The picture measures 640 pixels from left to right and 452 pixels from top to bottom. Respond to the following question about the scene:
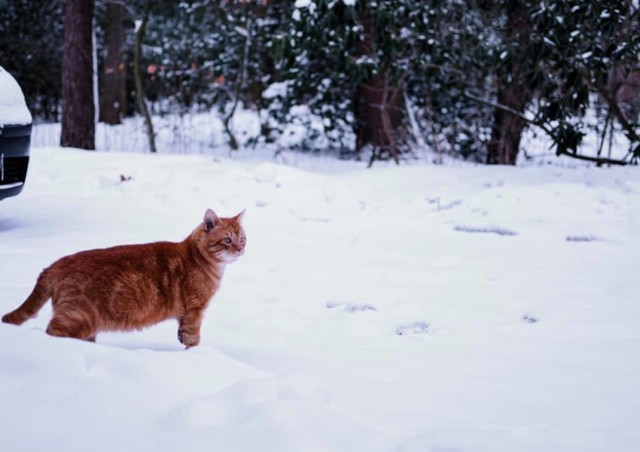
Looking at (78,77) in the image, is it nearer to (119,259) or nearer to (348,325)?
(348,325)

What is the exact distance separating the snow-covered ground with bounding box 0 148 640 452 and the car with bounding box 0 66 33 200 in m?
0.56

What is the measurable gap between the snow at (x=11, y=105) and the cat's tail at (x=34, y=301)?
3.58m

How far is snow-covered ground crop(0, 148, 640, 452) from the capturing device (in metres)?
2.38

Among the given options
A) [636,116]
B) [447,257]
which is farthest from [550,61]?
[447,257]

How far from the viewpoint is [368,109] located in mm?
14266

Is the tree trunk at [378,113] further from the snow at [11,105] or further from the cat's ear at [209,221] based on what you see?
the cat's ear at [209,221]

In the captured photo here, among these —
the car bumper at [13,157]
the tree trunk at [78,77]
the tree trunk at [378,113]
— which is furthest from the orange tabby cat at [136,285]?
the tree trunk at [78,77]

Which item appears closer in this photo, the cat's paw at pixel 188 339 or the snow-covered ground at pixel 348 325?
the snow-covered ground at pixel 348 325

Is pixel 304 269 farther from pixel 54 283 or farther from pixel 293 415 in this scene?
pixel 293 415

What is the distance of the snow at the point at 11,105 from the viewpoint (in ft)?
20.2

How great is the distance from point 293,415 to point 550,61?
32.3 feet

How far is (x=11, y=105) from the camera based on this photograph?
20.6ft

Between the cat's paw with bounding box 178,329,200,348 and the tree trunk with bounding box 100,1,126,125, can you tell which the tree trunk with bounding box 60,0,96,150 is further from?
the cat's paw with bounding box 178,329,200,348

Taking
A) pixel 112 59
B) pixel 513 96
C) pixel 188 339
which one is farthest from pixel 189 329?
pixel 112 59
